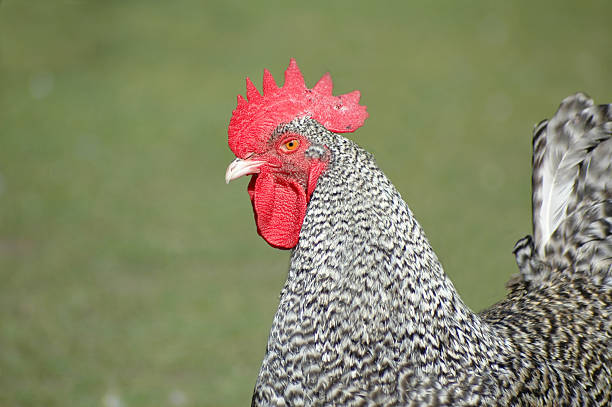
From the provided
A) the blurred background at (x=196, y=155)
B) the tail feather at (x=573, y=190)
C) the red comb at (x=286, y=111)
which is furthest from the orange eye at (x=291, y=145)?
the blurred background at (x=196, y=155)

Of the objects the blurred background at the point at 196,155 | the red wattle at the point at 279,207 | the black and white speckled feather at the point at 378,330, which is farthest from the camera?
the blurred background at the point at 196,155

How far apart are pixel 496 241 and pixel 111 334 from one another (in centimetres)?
433

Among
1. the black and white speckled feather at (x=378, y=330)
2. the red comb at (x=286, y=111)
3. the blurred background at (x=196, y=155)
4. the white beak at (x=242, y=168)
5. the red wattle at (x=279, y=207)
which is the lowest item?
the black and white speckled feather at (x=378, y=330)

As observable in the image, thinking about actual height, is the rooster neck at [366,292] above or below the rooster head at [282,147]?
below

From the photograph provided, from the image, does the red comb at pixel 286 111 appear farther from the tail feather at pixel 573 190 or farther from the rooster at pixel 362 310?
the tail feather at pixel 573 190

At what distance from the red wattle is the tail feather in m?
1.47

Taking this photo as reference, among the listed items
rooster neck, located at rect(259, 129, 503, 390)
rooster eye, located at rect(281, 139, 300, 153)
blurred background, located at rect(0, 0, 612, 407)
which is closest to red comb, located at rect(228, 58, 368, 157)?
rooster eye, located at rect(281, 139, 300, 153)

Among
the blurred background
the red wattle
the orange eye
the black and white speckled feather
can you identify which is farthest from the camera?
the blurred background

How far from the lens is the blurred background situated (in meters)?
6.17

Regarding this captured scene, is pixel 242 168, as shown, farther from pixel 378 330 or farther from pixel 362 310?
pixel 378 330

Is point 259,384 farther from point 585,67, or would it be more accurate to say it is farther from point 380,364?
point 585,67

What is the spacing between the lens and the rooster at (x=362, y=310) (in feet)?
9.57

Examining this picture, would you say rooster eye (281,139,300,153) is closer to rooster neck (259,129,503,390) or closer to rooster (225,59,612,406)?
rooster (225,59,612,406)

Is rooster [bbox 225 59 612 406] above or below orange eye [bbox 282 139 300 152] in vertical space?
below
